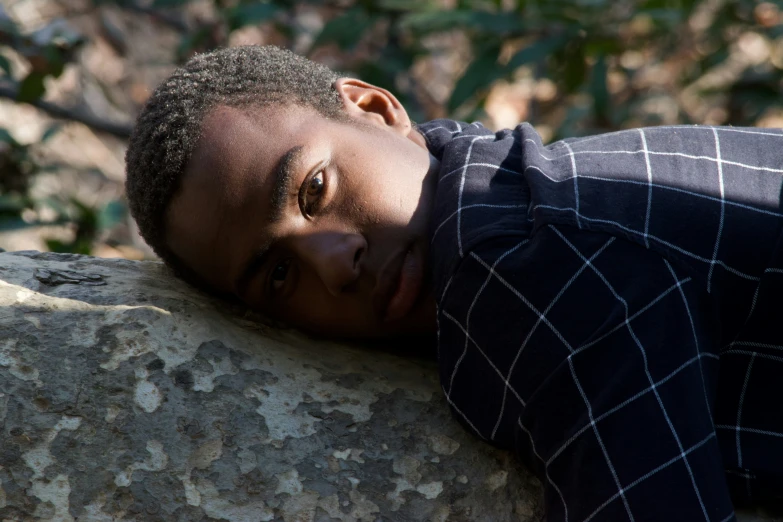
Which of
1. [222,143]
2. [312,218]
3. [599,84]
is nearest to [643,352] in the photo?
[312,218]

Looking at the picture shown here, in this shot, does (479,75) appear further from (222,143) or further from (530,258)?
(530,258)

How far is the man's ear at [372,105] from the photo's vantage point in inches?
65.5

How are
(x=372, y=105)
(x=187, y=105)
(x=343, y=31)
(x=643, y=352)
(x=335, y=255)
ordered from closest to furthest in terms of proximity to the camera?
(x=643, y=352) → (x=335, y=255) → (x=187, y=105) → (x=372, y=105) → (x=343, y=31)

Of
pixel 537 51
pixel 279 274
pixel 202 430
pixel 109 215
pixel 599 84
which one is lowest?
pixel 109 215

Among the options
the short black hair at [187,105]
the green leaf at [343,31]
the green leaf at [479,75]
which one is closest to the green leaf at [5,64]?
the green leaf at [343,31]

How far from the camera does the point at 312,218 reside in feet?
4.73

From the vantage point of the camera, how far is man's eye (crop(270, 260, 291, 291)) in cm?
150

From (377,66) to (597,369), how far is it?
2.18 m

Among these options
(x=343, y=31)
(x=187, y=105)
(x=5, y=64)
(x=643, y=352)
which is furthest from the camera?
(x=343, y=31)

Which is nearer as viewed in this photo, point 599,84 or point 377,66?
point 599,84

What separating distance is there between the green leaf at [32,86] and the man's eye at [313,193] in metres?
1.61

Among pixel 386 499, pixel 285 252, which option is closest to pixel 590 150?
pixel 285 252

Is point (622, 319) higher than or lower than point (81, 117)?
higher

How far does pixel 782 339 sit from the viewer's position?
1268 mm
